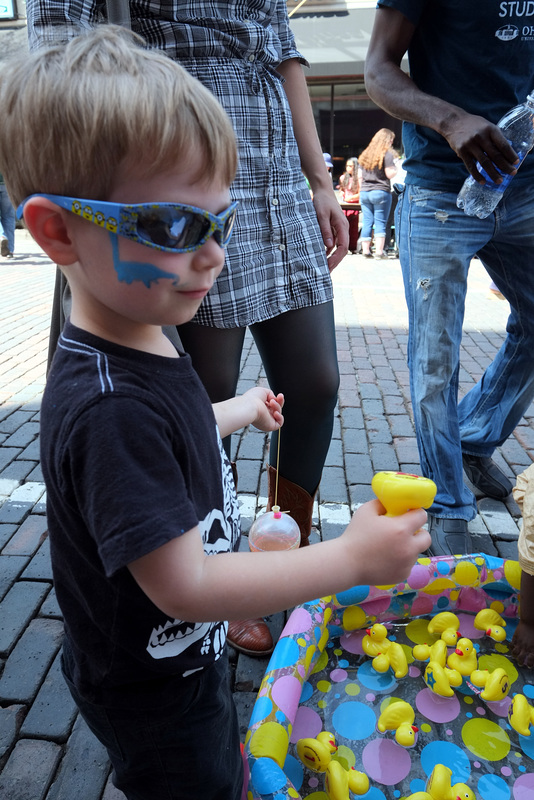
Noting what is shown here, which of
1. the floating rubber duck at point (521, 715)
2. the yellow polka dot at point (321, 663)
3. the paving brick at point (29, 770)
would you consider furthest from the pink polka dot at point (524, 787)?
the paving brick at point (29, 770)

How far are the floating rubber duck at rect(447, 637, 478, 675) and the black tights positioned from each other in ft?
2.51

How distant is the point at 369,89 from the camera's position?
238 centimetres

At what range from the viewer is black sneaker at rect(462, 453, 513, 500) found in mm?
2961

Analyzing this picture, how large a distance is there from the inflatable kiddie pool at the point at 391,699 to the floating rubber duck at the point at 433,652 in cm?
4

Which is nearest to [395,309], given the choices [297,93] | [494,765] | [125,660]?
[297,93]

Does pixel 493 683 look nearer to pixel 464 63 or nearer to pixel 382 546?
pixel 382 546

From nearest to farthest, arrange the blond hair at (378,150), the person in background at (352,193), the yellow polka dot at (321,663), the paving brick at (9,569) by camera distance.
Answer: the yellow polka dot at (321,663) → the paving brick at (9,569) → the blond hair at (378,150) → the person in background at (352,193)

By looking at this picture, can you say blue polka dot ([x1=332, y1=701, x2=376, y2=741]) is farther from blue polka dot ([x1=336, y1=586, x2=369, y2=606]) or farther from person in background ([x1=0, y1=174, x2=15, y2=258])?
person in background ([x1=0, y1=174, x2=15, y2=258])

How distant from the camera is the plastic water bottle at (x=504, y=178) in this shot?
2.17 meters

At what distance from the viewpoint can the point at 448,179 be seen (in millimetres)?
2254

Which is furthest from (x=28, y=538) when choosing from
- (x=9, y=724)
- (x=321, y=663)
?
(x=321, y=663)

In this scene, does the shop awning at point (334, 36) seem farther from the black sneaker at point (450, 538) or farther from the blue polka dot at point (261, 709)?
the blue polka dot at point (261, 709)

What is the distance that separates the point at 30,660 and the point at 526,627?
159 centimetres

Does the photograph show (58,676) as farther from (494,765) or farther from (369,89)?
(369,89)
